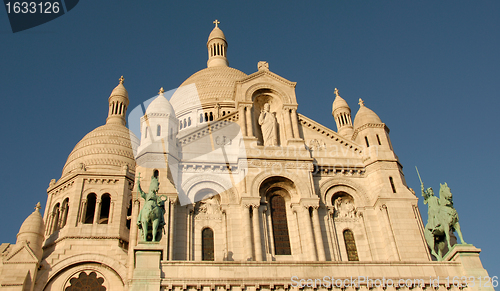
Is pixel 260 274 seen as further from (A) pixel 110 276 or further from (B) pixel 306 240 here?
(A) pixel 110 276

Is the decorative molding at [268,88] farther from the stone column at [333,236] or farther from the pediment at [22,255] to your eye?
the pediment at [22,255]

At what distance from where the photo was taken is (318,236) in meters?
25.4

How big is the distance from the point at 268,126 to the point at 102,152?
16.2m

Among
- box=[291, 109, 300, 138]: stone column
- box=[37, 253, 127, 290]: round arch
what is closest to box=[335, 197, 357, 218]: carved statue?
box=[291, 109, 300, 138]: stone column

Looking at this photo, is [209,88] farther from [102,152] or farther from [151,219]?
[151,219]

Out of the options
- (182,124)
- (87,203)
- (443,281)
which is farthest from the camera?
(182,124)

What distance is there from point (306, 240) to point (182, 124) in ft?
80.2

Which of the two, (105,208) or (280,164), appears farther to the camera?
(105,208)

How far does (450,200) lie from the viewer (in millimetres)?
22891

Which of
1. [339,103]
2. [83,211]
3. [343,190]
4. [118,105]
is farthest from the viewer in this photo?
[339,103]

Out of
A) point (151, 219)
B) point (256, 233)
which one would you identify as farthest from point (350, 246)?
point (151, 219)

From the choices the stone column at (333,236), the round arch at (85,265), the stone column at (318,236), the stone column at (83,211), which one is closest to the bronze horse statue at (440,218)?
the stone column at (333,236)

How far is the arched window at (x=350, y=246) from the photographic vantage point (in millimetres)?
25953

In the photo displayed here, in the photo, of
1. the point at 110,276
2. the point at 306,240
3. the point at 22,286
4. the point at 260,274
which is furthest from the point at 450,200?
the point at 22,286
